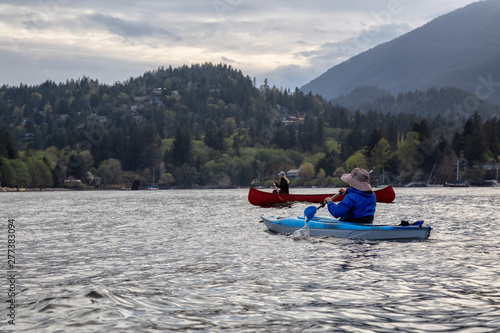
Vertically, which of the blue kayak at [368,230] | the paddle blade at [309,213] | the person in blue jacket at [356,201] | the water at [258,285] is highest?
the person in blue jacket at [356,201]

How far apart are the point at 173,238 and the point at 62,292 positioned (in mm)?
12380

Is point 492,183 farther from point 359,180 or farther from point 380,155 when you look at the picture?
point 359,180

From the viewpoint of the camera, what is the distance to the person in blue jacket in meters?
20.6

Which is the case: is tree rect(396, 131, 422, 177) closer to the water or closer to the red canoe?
the red canoe

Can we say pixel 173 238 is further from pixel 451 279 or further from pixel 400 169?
pixel 400 169

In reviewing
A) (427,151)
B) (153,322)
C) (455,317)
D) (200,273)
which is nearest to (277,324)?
(153,322)

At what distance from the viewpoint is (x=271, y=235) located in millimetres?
24719

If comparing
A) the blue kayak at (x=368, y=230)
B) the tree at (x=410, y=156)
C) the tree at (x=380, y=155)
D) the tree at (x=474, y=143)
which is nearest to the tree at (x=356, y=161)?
the tree at (x=380, y=155)

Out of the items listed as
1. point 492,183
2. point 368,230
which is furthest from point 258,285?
point 492,183

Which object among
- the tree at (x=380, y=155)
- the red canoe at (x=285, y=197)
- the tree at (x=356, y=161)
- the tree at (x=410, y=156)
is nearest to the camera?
the red canoe at (x=285, y=197)

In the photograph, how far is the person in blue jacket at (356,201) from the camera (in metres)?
20.6

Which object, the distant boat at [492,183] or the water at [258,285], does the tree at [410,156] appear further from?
the water at [258,285]

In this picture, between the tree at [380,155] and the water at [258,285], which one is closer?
the water at [258,285]

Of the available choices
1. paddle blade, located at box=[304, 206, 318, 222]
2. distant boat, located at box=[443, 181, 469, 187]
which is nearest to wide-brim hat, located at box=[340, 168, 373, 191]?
paddle blade, located at box=[304, 206, 318, 222]
